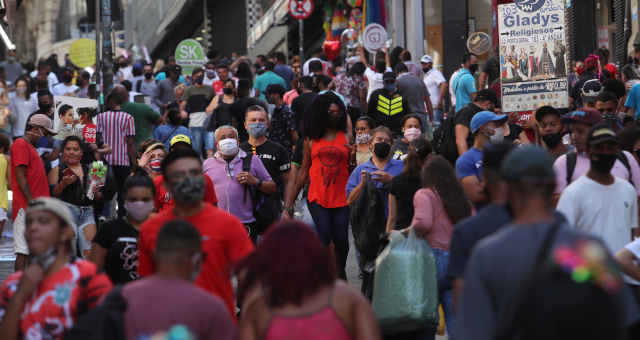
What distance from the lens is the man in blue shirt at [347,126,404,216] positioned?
9.23 meters

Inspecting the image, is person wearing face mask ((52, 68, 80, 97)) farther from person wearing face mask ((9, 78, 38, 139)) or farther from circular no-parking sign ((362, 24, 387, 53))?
circular no-parking sign ((362, 24, 387, 53))

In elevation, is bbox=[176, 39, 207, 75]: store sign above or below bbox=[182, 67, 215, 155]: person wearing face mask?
above

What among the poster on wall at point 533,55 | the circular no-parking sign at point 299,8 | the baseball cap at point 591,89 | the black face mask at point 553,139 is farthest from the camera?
the circular no-parking sign at point 299,8

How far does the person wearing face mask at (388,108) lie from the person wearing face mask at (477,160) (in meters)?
5.78

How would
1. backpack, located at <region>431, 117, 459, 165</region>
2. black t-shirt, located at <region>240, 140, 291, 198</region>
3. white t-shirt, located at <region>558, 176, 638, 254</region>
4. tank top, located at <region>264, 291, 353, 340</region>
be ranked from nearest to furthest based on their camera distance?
tank top, located at <region>264, 291, 353, 340</region> < white t-shirt, located at <region>558, 176, 638, 254</region> < black t-shirt, located at <region>240, 140, 291, 198</region> < backpack, located at <region>431, 117, 459, 165</region>

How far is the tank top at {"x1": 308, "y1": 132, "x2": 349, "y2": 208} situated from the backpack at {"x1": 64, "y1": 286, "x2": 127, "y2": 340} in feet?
16.6

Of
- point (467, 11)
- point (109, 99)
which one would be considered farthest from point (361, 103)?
point (467, 11)

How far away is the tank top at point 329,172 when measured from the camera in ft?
31.5

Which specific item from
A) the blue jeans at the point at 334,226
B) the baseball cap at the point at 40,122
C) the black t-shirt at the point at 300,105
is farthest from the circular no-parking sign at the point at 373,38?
the blue jeans at the point at 334,226

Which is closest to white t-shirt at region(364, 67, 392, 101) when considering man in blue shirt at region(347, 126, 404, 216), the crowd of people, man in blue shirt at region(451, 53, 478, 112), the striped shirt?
man in blue shirt at region(451, 53, 478, 112)

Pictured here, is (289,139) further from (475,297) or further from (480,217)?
(475,297)

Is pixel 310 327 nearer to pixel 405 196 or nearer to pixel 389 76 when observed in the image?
pixel 405 196

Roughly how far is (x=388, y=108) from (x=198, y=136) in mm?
4471

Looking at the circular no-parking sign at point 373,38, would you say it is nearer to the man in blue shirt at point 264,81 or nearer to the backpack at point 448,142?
the man in blue shirt at point 264,81
